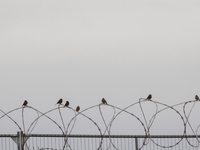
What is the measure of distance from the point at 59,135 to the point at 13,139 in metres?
1.35

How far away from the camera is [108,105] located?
9148 mm

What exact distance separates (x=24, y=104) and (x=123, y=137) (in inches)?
109

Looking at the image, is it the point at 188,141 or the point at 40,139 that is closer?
the point at 188,141

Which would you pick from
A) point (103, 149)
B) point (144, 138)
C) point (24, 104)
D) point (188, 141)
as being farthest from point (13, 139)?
point (188, 141)

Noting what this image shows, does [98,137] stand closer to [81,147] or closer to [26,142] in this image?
[81,147]

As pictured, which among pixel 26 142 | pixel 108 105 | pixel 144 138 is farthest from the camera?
pixel 26 142

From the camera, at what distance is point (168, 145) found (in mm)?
9938

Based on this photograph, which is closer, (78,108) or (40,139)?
(78,108)

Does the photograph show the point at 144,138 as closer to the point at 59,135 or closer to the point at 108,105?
the point at 108,105

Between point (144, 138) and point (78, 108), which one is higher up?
point (78, 108)

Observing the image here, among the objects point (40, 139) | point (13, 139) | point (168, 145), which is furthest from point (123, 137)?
point (13, 139)

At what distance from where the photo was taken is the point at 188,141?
383 inches

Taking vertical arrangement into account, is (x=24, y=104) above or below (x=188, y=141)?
above

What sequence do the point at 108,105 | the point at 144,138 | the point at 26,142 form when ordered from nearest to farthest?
the point at 108,105, the point at 144,138, the point at 26,142
